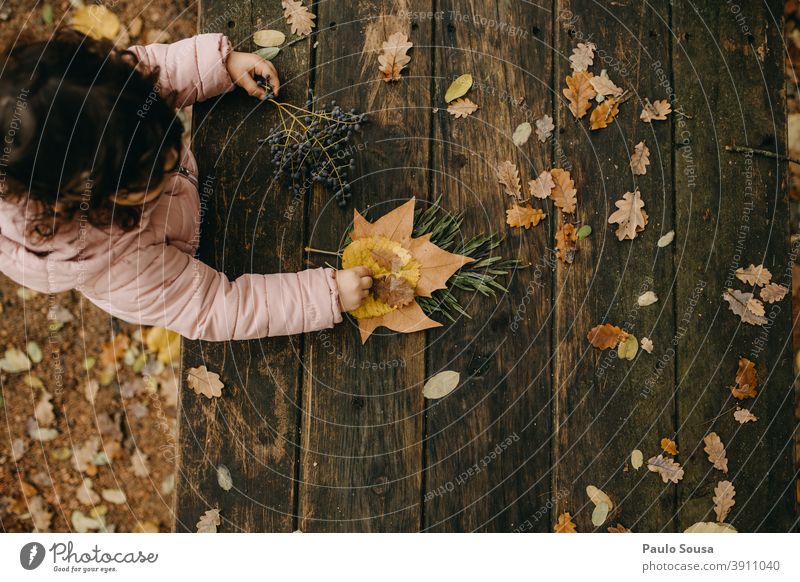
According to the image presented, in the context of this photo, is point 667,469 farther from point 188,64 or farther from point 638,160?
point 188,64

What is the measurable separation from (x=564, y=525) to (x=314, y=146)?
1.05 meters

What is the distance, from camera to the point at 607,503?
1.34m

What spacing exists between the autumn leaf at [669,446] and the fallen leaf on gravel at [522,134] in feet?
2.56

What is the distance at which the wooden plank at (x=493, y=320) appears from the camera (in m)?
1.34

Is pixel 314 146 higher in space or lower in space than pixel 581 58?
lower

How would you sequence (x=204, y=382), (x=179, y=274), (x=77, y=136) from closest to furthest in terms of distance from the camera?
(x=77, y=136) → (x=179, y=274) → (x=204, y=382)

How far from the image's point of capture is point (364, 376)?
1339mm

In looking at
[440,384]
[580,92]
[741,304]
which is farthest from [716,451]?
[580,92]

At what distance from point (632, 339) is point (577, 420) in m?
0.23

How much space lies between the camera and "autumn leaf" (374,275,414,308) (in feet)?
4.25

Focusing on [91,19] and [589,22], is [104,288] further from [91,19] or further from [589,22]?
[589,22]
